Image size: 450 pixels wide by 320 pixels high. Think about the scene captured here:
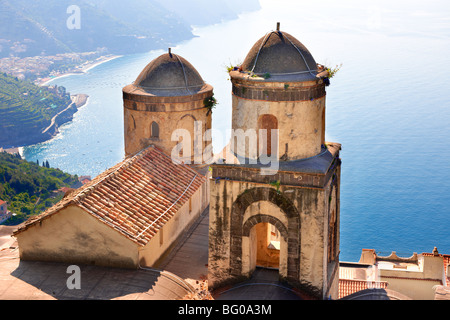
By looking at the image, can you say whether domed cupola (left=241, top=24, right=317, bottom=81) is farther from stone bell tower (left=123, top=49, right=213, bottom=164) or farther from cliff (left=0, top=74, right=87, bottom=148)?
cliff (left=0, top=74, right=87, bottom=148)

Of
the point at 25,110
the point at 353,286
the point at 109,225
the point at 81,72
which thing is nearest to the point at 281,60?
the point at 109,225

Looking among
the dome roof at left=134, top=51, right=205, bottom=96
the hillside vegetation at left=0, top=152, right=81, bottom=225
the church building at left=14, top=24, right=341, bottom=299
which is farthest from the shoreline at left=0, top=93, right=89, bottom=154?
the church building at left=14, top=24, right=341, bottom=299

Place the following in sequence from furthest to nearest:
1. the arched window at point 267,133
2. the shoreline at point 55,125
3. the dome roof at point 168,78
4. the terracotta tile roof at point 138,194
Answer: the shoreline at point 55,125 < the dome roof at point 168,78 < the terracotta tile roof at point 138,194 < the arched window at point 267,133

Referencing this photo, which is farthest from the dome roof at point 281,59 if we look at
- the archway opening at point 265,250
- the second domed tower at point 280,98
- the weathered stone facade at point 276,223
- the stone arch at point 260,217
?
the archway opening at point 265,250

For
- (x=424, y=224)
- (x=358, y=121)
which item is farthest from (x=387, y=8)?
(x=424, y=224)

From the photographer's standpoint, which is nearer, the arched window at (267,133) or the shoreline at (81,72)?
the arched window at (267,133)

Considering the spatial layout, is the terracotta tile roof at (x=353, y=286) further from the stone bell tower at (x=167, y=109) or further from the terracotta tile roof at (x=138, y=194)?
the stone bell tower at (x=167, y=109)

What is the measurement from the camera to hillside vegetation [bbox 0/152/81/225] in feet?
221

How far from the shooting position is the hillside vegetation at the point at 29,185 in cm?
6724

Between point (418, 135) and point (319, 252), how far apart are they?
72350mm

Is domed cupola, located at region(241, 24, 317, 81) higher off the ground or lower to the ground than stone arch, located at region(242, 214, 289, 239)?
higher

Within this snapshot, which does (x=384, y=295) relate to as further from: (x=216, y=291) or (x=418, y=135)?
(x=418, y=135)

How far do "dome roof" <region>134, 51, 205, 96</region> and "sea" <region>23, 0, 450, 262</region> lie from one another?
3072 cm

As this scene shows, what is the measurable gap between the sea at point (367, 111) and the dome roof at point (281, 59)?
34.9m
